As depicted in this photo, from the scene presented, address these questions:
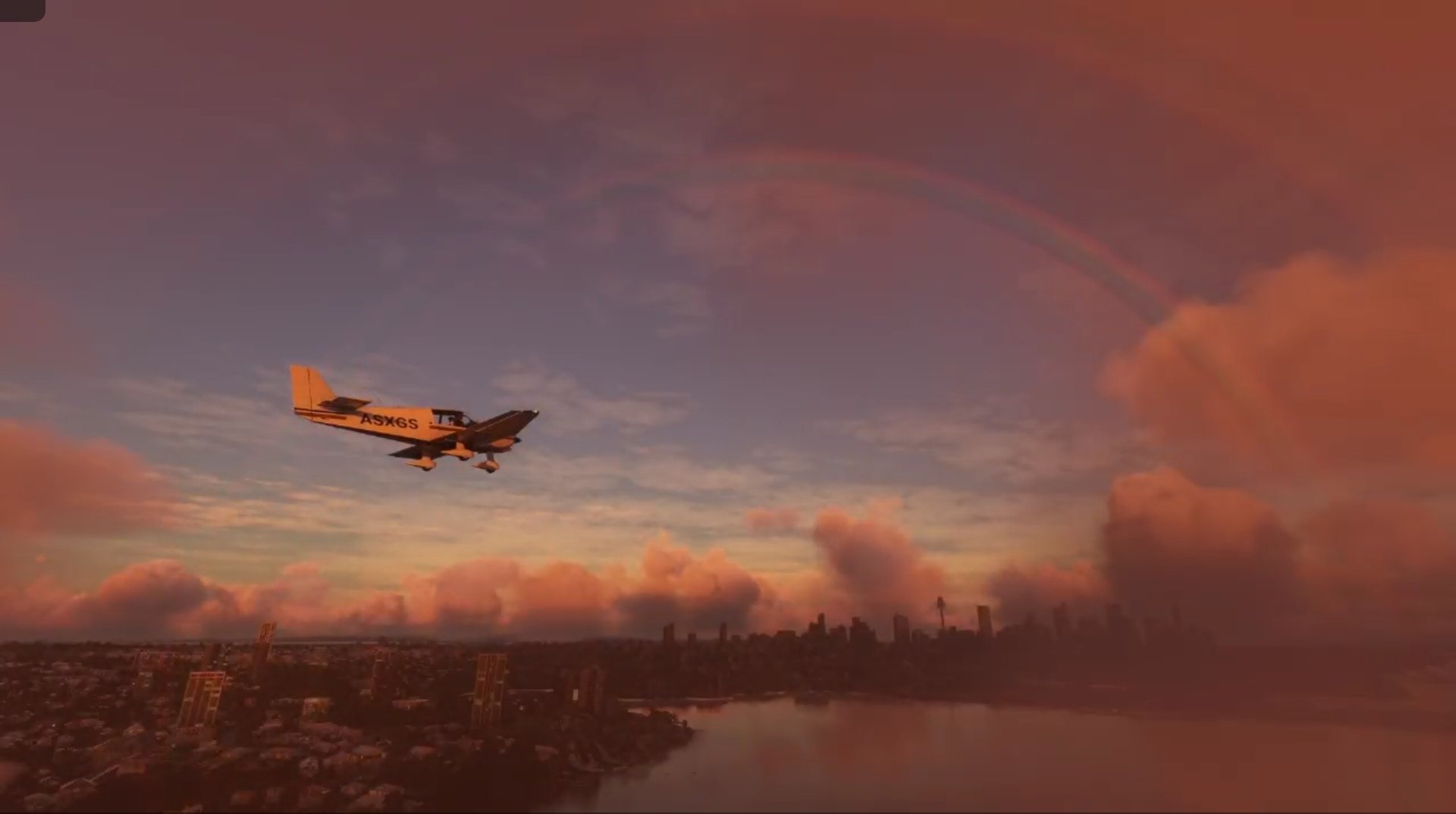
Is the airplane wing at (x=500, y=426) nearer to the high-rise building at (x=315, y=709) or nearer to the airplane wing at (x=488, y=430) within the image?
the airplane wing at (x=488, y=430)

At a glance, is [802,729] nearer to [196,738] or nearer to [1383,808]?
[1383,808]

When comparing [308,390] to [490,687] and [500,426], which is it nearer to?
[500,426]

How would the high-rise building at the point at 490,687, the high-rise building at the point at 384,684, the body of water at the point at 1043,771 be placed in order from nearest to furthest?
the body of water at the point at 1043,771
the high-rise building at the point at 490,687
the high-rise building at the point at 384,684

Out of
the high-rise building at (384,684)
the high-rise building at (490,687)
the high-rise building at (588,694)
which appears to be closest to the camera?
the high-rise building at (490,687)

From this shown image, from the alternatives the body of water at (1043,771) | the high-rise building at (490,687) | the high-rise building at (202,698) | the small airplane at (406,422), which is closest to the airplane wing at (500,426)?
the small airplane at (406,422)

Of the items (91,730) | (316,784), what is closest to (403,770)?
(316,784)

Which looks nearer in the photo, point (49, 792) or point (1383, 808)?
point (49, 792)

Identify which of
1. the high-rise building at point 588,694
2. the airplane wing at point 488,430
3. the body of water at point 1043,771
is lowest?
the body of water at point 1043,771
